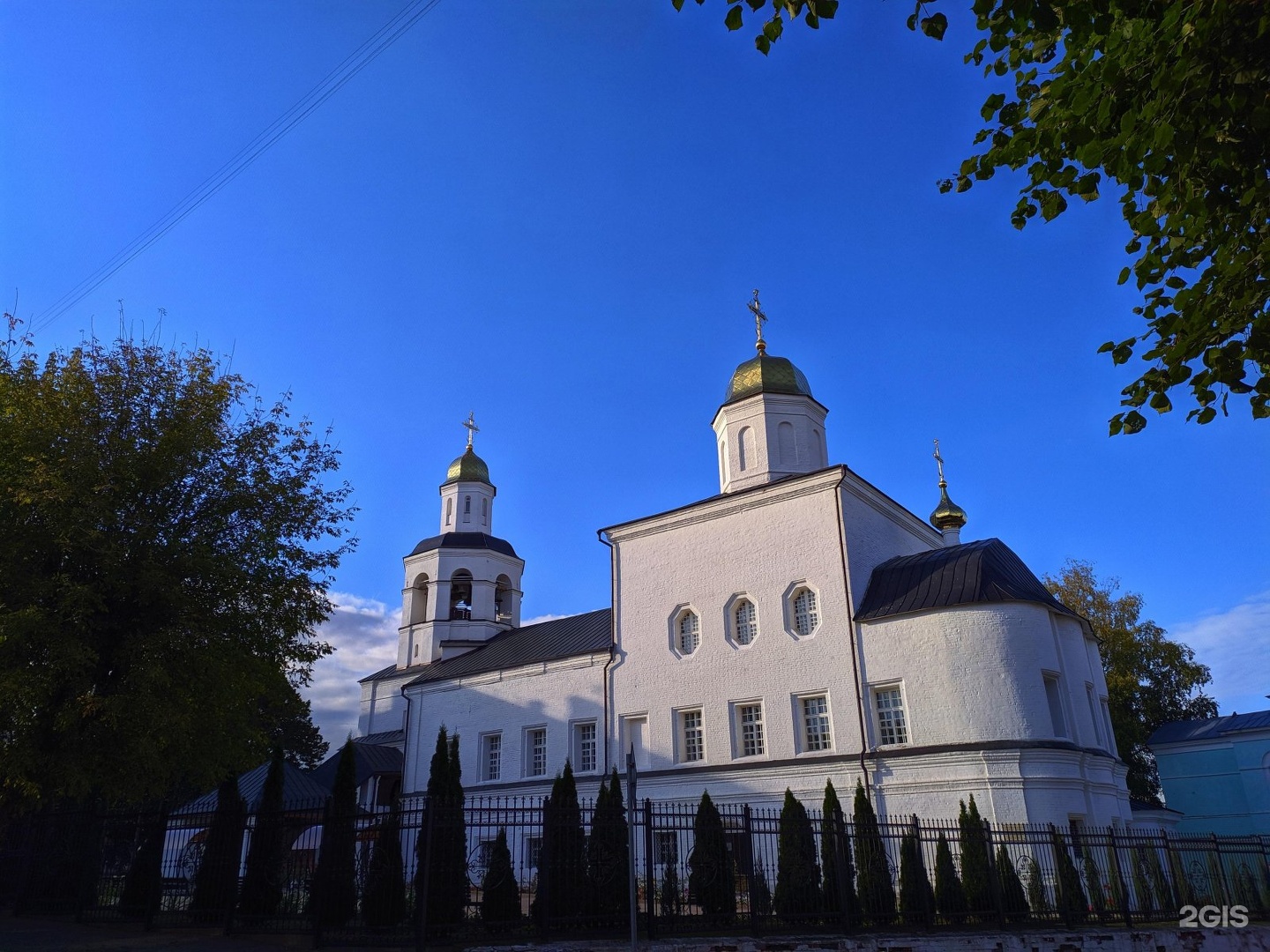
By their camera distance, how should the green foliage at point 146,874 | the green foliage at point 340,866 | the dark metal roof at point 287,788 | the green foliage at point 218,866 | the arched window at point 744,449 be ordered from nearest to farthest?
1. the green foliage at point 340,866
2. the green foliage at point 218,866
3. the green foliage at point 146,874
4. the arched window at point 744,449
5. the dark metal roof at point 287,788

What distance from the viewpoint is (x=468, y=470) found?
40.5 meters

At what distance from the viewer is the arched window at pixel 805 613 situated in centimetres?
2427

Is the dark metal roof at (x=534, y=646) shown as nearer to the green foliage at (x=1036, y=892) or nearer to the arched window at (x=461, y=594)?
the arched window at (x=461, y=594)

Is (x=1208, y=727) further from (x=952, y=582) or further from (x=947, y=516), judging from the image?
(x=952, y=582)

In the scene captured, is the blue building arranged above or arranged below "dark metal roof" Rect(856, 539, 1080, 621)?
below

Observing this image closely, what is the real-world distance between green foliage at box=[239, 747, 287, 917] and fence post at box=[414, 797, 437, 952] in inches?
109

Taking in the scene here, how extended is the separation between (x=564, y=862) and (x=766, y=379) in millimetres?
19605

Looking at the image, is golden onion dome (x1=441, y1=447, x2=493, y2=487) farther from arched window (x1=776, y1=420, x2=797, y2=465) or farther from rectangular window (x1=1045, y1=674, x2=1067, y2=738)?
rectangular window (x1=1045, y1=674, x2=1067, y2=738)

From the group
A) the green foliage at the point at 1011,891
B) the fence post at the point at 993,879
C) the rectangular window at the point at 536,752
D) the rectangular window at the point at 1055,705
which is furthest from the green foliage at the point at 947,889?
the rectangular window at the point at 536,752

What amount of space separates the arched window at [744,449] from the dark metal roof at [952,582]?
Answer: 5626mm

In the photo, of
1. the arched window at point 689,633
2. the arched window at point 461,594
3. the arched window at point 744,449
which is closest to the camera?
the arched window at point 689,633

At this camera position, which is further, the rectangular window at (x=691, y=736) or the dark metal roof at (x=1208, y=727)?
the dark metal roof at (x=1208, y=727)

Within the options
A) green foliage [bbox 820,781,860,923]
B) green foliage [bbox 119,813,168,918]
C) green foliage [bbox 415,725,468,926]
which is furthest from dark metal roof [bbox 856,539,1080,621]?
green foliage [bbox 119,813,168,918]

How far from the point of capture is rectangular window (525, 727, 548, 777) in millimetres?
28562
